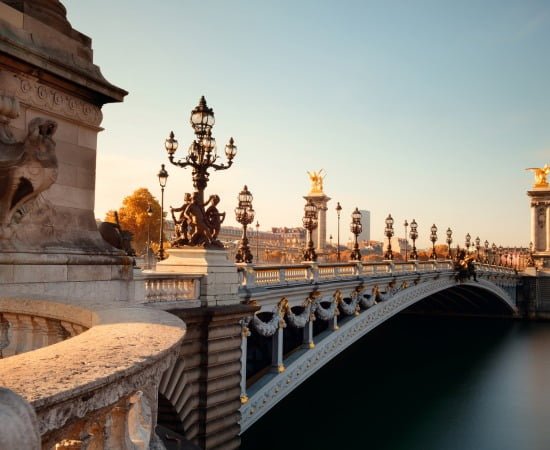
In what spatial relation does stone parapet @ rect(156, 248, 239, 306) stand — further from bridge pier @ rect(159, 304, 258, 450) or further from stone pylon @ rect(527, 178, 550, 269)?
stone pylon @ rect(527, 178, 550, 269)

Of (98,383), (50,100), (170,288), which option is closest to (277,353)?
(170,288)

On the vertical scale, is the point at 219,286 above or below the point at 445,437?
above

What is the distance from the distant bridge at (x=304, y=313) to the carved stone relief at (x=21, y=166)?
7115 mm

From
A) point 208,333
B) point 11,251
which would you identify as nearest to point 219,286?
point 208,333

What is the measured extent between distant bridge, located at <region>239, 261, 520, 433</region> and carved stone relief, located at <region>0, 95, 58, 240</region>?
712cm

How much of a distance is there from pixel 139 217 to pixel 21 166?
5099cm

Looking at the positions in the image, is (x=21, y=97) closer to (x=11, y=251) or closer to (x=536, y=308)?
(x=11, y=251)

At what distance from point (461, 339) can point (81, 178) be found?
1752 inches

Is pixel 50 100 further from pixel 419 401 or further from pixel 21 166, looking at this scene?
pixel 419 401

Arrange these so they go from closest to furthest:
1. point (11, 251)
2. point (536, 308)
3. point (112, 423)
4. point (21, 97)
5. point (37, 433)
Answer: point (37, 433) → point (112, 423) → point (11, 251) → point (21, 97) → point (536, 308)

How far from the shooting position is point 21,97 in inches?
348

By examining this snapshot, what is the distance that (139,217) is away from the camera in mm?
58188

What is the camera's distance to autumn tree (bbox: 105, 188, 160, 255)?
189 ft

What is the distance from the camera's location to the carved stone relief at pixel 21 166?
8188mm
